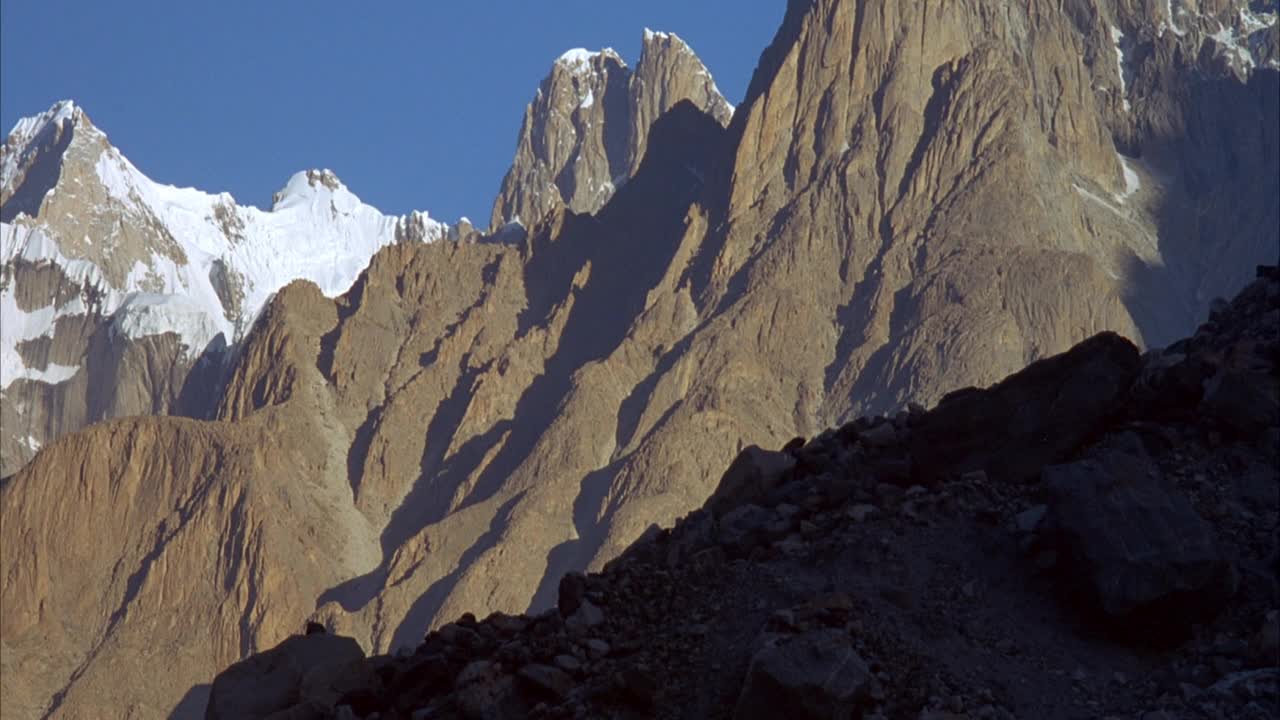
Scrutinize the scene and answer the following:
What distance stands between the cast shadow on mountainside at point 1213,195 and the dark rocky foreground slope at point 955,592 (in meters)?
150

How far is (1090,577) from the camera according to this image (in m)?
11.1

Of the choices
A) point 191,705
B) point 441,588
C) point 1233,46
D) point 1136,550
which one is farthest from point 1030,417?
point 1233,46

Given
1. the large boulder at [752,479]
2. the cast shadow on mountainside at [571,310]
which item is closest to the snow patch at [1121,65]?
the cast shadow on mountainside at [571,310]

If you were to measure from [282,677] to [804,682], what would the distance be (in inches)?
174

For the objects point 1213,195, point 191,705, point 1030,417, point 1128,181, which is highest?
point 1128,181

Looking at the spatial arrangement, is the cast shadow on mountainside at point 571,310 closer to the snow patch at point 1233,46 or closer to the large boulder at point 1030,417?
the snow patch at point 1233,46

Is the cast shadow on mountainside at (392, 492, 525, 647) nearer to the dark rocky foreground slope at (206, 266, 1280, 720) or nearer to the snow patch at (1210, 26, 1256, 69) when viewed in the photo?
the snow patch at (1210, 26, 1256, 69)

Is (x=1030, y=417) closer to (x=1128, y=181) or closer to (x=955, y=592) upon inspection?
(x=955, y=592)

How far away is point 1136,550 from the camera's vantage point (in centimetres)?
1103

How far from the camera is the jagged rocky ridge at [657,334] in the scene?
5364 inches

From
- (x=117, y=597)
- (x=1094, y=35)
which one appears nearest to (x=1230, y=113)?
(x=1094, y=35)

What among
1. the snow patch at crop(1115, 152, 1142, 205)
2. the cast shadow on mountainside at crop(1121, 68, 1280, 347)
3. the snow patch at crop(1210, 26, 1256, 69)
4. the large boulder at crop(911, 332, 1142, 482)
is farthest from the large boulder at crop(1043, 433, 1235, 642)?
the snow patch at crop(1210, 26, 1256, 69)

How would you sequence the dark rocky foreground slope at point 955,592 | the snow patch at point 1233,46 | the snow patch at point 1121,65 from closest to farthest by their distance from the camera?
the dark rocky foreground slope at point 955,592, the snow patch at point 1233,46, the snow patch at point 1121,65

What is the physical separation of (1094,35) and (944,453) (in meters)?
183
